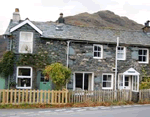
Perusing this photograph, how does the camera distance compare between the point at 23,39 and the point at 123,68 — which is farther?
the point at 123,68

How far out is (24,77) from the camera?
1702 cm

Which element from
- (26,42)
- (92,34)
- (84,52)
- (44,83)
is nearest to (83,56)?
(84,52)

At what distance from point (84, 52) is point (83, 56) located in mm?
370

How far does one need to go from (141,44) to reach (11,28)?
39.4 feet

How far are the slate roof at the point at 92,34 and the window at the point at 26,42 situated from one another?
110cm

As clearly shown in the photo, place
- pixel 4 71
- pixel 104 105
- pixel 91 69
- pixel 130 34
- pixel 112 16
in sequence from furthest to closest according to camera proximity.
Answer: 1. pixel 112 16
2. pixel 130 34
3. pixel 91 69
4. pixel 4 71
5. pixel 104 105

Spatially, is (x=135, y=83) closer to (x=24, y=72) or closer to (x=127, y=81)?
(x=127, y=81)

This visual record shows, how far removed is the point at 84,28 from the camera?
2105cm

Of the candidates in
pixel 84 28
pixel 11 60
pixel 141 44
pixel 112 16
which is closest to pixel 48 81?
pixel 11 60

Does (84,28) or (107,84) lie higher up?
(84,28)

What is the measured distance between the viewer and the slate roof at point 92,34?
730 inches

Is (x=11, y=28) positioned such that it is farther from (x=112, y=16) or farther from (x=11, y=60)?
(x=112, y=16)

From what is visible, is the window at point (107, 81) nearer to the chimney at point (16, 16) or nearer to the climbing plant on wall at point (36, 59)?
the climbing plant on wall at point (36, 59)

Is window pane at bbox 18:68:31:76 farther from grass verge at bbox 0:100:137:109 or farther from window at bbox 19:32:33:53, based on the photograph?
grass verge at bbox 0:100:137:109
